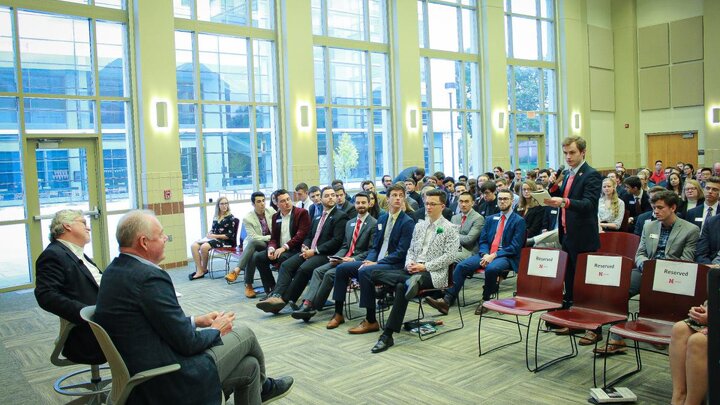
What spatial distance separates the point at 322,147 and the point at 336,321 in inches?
260

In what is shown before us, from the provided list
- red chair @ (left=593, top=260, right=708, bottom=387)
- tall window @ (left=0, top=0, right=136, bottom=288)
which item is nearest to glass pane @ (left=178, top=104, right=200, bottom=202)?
tall window @ (left=0, top=0, right=136, bottom=288)

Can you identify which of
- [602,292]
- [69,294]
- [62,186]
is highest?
[62,186]

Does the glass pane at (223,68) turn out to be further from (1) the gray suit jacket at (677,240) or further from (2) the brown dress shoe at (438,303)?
(1) the gray suit jacket at (677,240)

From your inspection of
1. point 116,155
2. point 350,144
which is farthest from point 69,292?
point 350,144

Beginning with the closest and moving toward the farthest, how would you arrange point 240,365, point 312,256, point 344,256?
1. point 240,365
2. point 344,256
3. point 312,256

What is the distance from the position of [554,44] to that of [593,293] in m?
13.4

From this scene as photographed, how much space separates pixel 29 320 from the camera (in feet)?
22.4

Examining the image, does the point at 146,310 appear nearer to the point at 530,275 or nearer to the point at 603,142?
the point at 530,275

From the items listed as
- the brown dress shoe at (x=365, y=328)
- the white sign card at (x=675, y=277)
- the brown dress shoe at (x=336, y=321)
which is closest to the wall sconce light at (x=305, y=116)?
the brown dress shoe at (x=336, y=321)

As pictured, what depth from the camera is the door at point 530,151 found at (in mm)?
15586

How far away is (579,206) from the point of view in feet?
15.6

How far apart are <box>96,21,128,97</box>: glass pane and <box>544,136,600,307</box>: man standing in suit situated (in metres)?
7.38

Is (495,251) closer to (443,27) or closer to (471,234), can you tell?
(471,234)

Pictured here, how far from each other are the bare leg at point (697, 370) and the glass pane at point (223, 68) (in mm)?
9037
